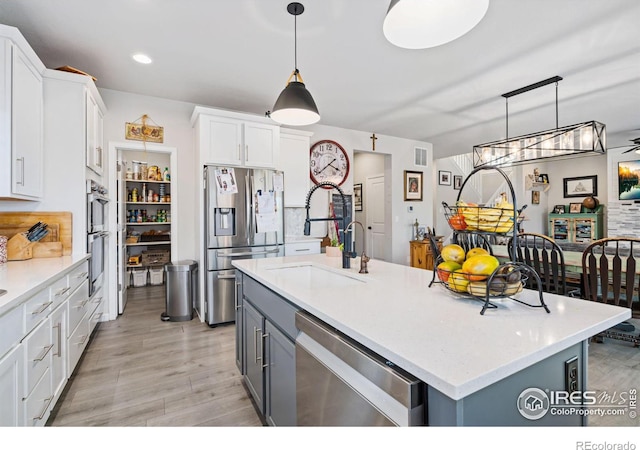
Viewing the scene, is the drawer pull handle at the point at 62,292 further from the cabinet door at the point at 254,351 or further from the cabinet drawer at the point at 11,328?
the cabinet door at the point at 254,351

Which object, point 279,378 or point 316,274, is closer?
point 279,378

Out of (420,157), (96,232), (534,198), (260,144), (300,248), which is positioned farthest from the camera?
(534,198)

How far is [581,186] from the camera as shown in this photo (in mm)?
7684

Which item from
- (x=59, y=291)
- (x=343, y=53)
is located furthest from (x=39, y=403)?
(x=343, y=53)

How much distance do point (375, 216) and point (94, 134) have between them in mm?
4999

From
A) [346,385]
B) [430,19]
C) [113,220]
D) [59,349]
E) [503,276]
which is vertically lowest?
[59,349]

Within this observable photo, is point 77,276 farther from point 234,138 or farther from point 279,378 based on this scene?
point 234,138

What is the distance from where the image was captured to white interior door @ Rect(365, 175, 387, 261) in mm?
6422

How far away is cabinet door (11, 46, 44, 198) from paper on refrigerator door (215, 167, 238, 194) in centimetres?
144

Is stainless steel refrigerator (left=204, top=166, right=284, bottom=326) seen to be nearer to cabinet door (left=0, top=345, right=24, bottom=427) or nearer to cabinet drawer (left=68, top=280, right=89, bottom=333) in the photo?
cabinet drawer (left=68, top=280, right=89, bottom=333)

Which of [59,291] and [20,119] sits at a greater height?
[20,119]

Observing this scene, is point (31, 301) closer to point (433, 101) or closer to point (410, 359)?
point (410, 359)

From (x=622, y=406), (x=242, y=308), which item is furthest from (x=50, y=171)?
(x=622, y=406)

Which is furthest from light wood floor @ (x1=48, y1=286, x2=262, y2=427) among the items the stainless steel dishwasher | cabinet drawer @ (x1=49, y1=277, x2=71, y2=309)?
the stainless steel dishwasher
